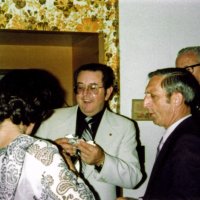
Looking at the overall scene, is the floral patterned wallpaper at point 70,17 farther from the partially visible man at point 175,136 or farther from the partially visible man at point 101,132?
the partially visible man at point 175,136

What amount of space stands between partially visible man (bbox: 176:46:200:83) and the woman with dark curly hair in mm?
1149

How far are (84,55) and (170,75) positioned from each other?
146 centimetres

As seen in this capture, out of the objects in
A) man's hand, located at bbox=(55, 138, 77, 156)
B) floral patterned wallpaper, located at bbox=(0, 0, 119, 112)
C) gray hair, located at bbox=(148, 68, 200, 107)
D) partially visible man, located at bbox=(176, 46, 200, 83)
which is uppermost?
floral patterned wallpaper, located at bbox=(0, 0, 119, 112)

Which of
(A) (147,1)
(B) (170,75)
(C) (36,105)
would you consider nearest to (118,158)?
(B) (170,75)

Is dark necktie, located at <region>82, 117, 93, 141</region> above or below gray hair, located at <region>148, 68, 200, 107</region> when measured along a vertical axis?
below

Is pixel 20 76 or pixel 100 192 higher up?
pixel 20 76

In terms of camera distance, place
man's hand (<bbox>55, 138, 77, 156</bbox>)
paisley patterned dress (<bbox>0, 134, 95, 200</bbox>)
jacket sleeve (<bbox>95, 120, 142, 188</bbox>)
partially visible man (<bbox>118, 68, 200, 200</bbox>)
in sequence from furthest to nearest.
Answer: jacket sleeve (<bbox>95, 120, 142, 188</bbox>), man's hand (<bbox>55, 138, 77, 156</bbox>), partially visible man (<bbox>118, 68, 200, 200</bbox>), paisley patterned dress (<bbox>0, 134, 95, 200</bbox>)

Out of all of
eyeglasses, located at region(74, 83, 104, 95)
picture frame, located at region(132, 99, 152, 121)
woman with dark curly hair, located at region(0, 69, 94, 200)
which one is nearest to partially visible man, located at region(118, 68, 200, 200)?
woman with dark curly hair, located at region(0, 69, 94, 200)

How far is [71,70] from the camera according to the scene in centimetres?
346

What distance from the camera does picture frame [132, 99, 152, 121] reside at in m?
2.50

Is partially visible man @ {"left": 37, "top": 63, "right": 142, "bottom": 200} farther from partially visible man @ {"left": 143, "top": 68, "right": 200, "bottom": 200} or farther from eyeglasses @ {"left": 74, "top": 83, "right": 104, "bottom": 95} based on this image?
partially visible man @ {"left": 143, "top": 68, "right": 200, "bottom": 200}

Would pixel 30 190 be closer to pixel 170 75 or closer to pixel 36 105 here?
pixel 36 105

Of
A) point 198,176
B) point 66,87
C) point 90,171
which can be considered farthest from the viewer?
point 66,87

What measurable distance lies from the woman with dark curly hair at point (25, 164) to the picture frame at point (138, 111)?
1460mm
